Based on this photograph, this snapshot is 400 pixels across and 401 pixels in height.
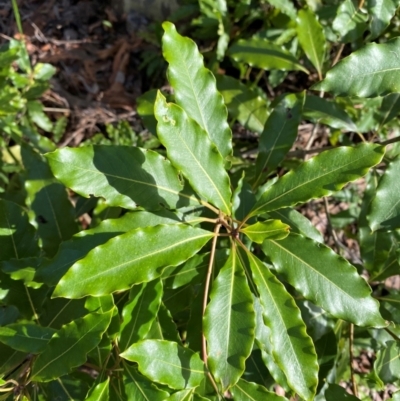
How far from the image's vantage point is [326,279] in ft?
3.68

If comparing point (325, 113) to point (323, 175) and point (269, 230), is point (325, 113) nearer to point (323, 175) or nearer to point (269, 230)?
point (323, 175)

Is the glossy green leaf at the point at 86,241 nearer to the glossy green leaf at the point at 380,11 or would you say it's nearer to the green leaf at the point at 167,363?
the green leaf at the point at 167,363

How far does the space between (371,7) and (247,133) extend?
4.21ft

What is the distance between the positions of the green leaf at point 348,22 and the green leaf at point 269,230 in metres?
0.84

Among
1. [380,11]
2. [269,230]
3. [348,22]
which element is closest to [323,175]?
[269,230]

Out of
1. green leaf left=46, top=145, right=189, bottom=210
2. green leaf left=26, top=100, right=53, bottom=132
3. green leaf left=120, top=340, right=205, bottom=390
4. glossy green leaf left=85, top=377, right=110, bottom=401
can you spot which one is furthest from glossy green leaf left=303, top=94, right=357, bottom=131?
green leaf left=26, top=100, right=53, bottom=132

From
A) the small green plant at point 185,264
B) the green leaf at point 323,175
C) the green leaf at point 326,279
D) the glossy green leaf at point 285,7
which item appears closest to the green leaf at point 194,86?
the small green plant at point 185,264

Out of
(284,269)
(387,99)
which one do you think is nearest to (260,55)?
(387,99)

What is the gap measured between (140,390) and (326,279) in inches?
21.8

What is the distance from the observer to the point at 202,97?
1266 millimetres

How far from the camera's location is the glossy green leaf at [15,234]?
4.51 feet

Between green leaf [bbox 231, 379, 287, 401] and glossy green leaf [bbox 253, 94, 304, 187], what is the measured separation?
65cm

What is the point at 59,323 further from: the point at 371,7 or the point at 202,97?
the point at 371,7

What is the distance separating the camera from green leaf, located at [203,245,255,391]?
1.05m
